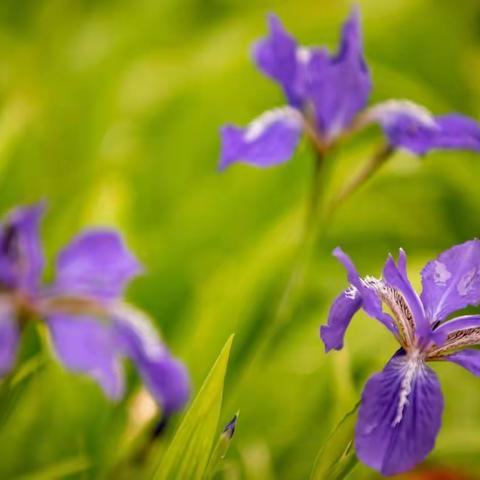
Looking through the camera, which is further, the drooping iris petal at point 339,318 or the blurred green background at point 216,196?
the blurred green background at point 216,196

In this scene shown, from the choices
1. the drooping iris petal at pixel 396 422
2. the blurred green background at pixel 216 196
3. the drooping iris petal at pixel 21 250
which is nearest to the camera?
the drooping iris petal at pixel 396 422

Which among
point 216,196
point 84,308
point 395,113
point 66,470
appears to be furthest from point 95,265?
point 216,196

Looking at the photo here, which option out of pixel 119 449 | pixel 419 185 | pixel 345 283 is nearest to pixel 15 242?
pixel 119 449

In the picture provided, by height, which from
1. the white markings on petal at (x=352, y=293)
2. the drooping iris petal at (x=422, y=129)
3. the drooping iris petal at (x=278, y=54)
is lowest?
the drooping iris petal at (x=422, y=129)

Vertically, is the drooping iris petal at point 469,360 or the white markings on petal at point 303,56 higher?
the white markings on petal at point 303,56

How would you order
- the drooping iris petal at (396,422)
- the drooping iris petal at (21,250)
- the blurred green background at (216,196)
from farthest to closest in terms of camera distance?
the blurred green background at (216,196)
the drooping iris petal at (21,250)
the drooping iris petal at (396,422)

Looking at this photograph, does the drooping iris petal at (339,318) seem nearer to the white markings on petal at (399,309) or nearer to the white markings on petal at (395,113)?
the white markings on petal at (399,309)

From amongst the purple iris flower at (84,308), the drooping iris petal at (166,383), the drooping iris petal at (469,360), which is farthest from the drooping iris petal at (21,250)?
the drooping iris petal at (469,360)
